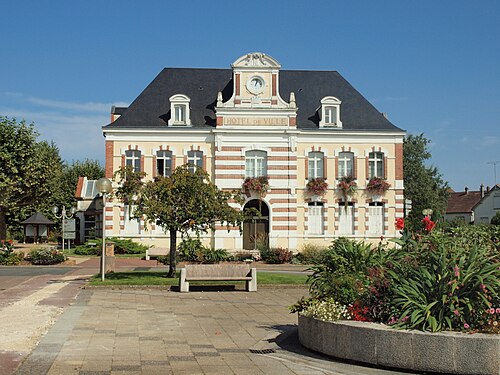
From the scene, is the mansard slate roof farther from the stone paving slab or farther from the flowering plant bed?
the stone paving slab

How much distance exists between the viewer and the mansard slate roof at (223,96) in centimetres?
4041

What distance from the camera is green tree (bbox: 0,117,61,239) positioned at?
40.3 meters

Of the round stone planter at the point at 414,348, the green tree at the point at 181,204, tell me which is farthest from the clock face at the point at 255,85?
the round stone planter at the point at 414,348

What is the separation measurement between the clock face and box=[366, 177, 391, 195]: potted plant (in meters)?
8.56

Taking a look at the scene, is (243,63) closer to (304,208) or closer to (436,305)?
(304,208)

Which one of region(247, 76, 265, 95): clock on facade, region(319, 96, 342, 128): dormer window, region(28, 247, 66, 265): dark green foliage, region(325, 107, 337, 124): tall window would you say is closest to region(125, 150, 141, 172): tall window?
region(247, 76, 265, 95): clock on facade

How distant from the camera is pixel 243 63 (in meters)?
39.1

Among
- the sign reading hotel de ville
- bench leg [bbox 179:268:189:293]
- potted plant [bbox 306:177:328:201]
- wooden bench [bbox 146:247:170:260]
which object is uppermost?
the sign reading hotel de ville

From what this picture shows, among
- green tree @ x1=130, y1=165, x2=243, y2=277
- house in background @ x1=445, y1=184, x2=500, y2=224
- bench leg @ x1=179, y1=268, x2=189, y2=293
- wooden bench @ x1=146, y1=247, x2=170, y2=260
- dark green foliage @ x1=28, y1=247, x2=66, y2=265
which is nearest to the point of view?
bench leg @ x1=179, y1=268, x2=189, y2=293

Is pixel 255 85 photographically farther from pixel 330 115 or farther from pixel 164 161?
pixel 164 161

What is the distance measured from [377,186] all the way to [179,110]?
12.7 metres

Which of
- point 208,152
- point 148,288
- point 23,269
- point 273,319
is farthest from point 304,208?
point 273,319

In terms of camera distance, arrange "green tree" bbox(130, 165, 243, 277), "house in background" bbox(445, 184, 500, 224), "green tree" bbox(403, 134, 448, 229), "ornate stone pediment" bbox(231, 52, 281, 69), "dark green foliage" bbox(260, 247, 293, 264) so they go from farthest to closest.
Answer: "house in background" bbox(445, 184, 500, 224)
"green tree" bbox(403, 134, 448, 229)
"ornate stone pediment" bbox(231, 52, 281, 69)
"dark green foliage" bbox(260, 247, 293, 264)
"green tree" bbox(130, 165, 243, 277)

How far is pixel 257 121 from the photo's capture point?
3947 cm
